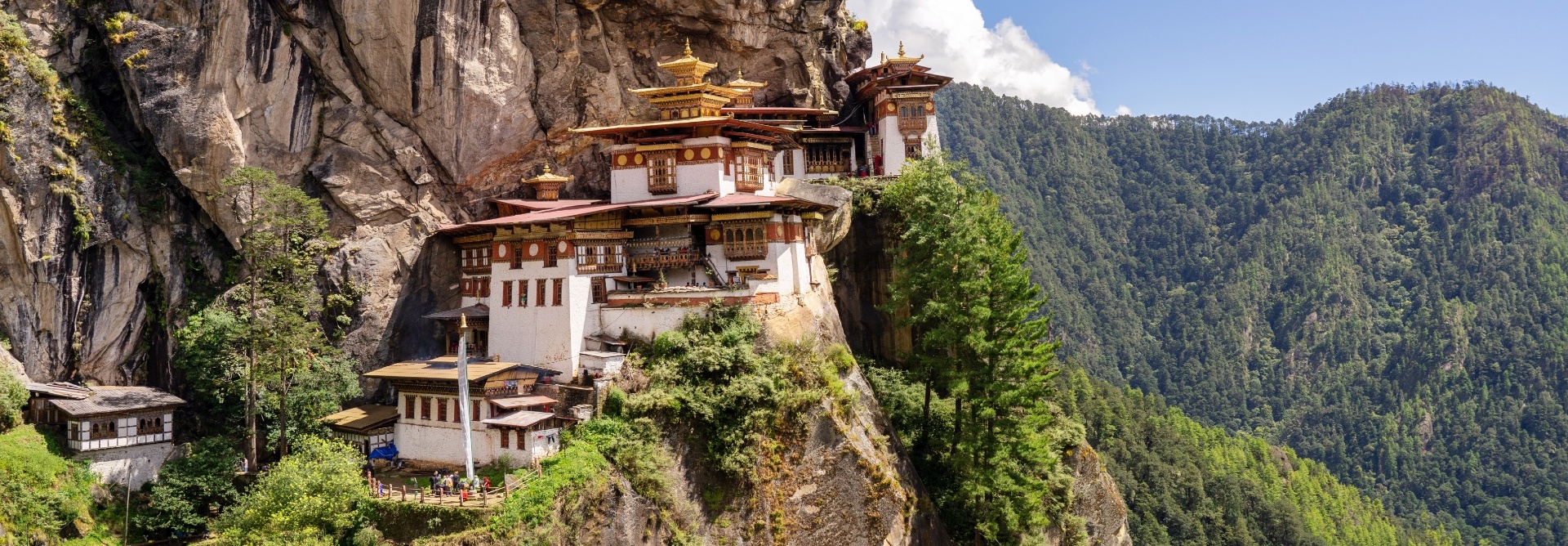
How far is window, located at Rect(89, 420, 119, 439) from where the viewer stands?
43125mm

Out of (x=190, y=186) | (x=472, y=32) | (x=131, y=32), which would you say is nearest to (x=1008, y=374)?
(x=472, y=32)

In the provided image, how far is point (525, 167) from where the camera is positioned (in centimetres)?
5362

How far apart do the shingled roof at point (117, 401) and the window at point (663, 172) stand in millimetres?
19845

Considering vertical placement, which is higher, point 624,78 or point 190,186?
point 624,78

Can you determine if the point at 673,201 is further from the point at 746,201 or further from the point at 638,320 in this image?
the point at 638,320

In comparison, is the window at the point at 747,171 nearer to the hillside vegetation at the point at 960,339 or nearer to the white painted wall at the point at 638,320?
the hillside vegetation at the point at 960,339

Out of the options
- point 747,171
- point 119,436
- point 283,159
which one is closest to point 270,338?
point 119,436

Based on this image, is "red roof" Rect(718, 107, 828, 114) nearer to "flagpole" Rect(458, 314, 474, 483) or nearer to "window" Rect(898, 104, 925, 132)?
"window" Rect(898, 104, 925, 132)

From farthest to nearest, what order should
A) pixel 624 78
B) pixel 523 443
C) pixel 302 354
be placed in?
pixel 624 78 → pixel 302 354 → pixel 523 443

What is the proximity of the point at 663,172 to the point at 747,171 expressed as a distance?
3.62 meters

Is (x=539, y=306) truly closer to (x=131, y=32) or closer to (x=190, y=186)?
(x=190, y=186)

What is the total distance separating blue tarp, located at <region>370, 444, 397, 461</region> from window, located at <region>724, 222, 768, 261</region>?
14.5 metres

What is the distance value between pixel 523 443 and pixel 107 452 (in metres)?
15.4

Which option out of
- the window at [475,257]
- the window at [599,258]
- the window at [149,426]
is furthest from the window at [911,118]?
the window at [149,426]
